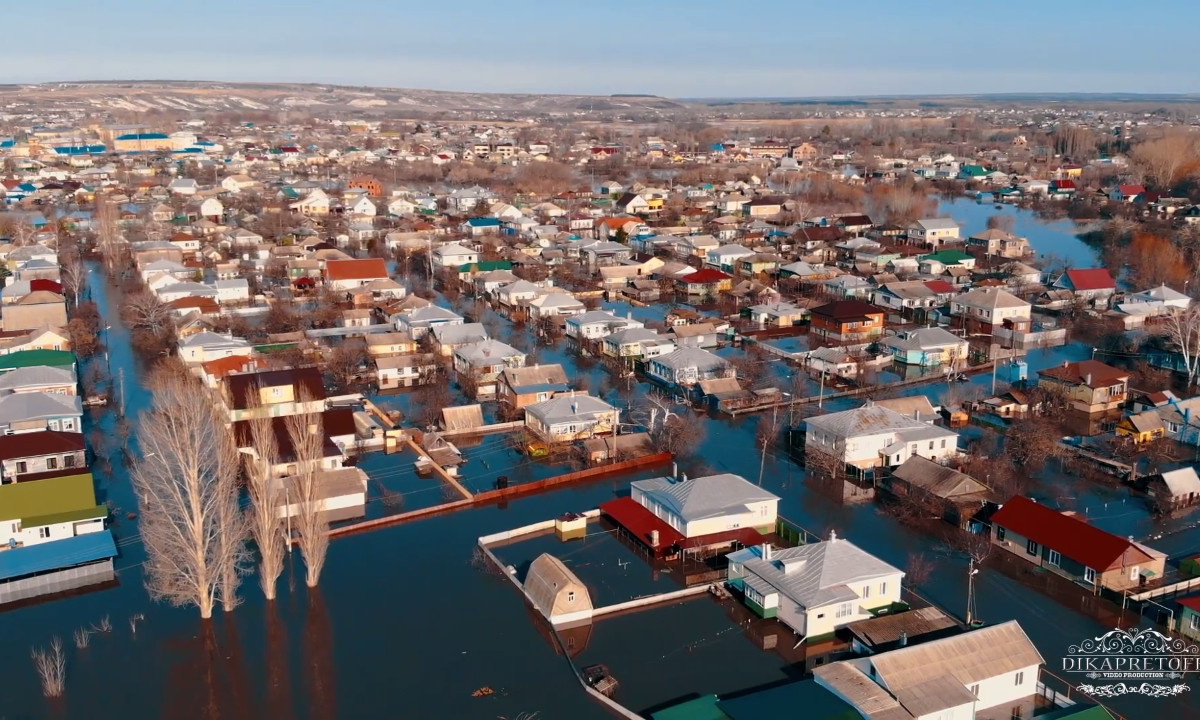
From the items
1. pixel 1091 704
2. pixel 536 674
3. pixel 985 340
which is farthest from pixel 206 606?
pixel 985 340

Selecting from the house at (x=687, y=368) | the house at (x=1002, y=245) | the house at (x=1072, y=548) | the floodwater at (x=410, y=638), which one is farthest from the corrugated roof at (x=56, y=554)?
the house at (x=1002, y=245)

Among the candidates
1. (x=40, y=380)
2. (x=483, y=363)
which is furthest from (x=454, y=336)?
(x=40, y=380)

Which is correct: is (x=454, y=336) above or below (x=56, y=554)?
above

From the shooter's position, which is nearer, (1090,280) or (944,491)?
(944,491)

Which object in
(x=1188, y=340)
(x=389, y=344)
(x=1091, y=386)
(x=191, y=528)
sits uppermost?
(x=1188, y=340)

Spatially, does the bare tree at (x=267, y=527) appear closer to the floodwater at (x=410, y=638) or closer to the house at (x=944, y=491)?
the floodwater at (x=410, y=638)

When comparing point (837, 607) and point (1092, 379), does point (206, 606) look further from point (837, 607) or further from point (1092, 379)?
point (1092, 379)

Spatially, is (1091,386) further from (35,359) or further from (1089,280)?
(35,359)
